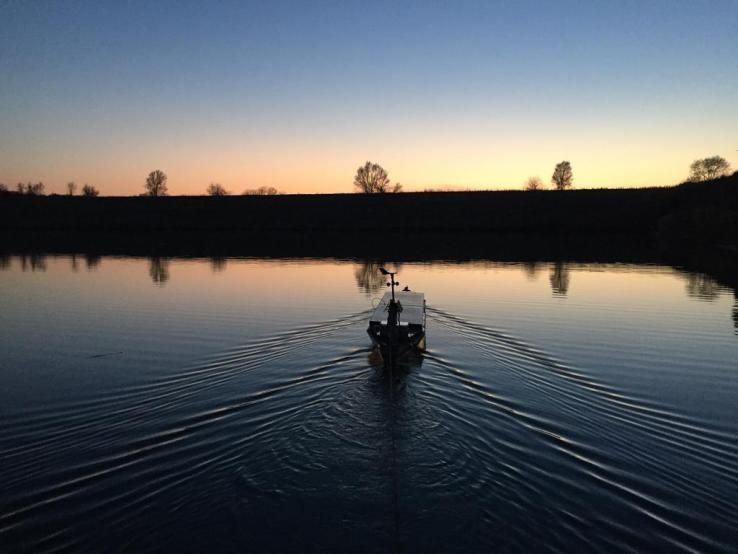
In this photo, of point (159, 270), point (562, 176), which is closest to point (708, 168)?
point (562, 176)

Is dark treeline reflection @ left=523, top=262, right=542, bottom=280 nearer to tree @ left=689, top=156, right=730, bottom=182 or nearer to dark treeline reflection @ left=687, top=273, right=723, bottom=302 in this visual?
dark treeline reflection @ left=687, top=273, right=723, bottom=302

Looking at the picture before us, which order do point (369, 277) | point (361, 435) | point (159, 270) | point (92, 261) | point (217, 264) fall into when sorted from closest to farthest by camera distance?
point (361, 435)
point (369, 277)
point (159, 270)
point (217, 264)
point (92, 261)

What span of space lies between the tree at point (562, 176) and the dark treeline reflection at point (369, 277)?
99365 millimetres

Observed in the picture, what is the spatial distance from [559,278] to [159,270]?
36.7m

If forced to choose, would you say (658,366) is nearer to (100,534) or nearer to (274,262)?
(100,534)

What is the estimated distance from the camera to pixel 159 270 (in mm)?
44031

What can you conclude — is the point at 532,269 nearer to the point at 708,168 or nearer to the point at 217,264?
the point at 217,264

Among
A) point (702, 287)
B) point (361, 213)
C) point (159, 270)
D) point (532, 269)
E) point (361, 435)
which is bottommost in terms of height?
point (361, 435)

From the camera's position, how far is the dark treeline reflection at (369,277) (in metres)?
34.4

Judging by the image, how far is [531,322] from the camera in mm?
24172

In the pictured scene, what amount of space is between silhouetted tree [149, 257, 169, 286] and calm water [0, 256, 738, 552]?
1342cm

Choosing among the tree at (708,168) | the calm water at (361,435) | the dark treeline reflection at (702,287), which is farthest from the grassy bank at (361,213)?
the calm water at (361,435)

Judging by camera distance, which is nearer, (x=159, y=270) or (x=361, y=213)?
(x=159, y=270)

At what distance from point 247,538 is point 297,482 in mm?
1705
